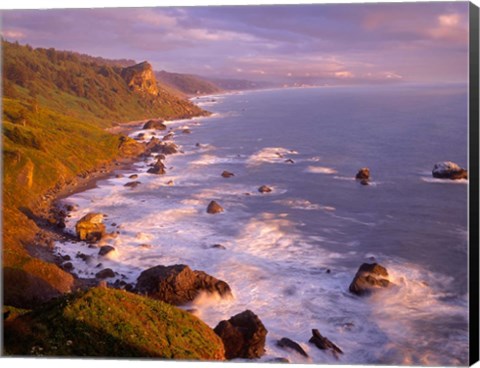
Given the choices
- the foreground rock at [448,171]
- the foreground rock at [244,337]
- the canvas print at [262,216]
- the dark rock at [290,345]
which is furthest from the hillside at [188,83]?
the dark rock at [290,345]

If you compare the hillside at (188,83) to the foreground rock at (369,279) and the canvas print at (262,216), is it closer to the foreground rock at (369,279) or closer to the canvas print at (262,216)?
the canvas print at (262,216)

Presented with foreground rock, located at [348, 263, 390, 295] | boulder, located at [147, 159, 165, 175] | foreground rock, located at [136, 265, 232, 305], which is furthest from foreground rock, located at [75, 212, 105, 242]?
foreground rock, located at [348, 263, 390, 295]

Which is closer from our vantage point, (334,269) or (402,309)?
(402,309)

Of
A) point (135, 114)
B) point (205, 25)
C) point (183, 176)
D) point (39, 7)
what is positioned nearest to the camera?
point (39, 7)

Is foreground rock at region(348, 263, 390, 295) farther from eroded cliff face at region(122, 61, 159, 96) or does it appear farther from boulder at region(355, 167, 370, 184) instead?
eroded cliff face at region(122, 61, 159, 96)

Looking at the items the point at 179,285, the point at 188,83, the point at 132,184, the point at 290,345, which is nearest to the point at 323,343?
the point at 290,345

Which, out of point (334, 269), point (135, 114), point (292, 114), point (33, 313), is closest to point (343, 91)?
point (292, 114)

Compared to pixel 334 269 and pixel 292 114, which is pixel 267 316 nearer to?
pixel 334 269
